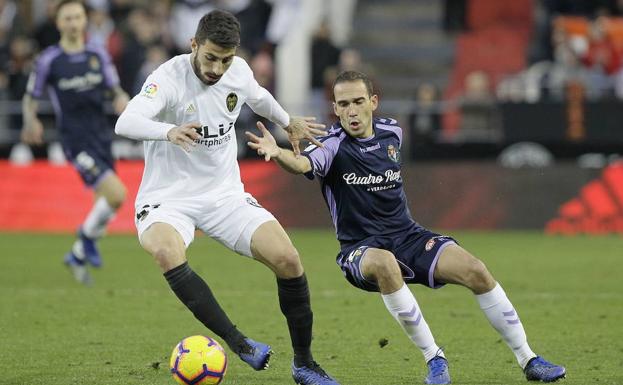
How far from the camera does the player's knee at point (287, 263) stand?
7352 millimetres

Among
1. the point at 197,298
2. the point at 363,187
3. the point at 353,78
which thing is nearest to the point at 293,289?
the point at 197,298

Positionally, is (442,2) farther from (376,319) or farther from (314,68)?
(376,319)

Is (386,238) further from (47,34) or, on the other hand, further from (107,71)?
(47,34)

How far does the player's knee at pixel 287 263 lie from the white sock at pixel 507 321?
1.16m

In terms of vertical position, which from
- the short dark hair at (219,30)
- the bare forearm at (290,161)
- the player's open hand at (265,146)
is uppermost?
the short dark hair at (219,30)

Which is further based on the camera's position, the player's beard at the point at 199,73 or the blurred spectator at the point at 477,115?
the blurred spectator at the point at 477,115

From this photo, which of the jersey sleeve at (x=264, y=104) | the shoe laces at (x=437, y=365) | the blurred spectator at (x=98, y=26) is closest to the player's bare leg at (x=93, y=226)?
the jersey sleeve at (x=264, y=104)

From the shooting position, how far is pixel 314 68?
2125cm

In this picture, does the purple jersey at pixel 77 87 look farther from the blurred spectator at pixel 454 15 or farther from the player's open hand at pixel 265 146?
the blurred spectator at pixel 454 15

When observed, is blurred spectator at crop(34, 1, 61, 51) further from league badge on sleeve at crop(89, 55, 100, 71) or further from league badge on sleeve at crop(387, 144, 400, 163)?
league badge on sleeve at crop(387, 144, 400, 163)

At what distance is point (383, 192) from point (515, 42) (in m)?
16.3

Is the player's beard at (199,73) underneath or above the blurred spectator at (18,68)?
above

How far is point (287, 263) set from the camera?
736 cm

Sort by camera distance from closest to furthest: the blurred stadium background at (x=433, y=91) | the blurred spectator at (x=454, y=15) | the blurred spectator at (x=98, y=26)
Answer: the blurred stadium background at (x=433, y=91)
the blurred spectator at (x=98, y=26)
the blurred spectator at (x=454, y=15)
